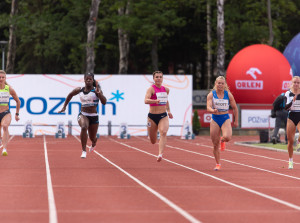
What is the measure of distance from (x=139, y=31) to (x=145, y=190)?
4118cm

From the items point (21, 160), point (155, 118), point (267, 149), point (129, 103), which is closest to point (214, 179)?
point (155, 118)

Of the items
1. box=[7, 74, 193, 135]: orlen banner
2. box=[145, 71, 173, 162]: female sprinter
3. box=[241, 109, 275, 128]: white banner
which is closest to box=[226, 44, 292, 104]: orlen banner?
box=[241, 109, 275, 128]: white banner

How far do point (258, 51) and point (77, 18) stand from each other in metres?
18.5

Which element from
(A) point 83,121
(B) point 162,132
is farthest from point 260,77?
(B) point 162,132

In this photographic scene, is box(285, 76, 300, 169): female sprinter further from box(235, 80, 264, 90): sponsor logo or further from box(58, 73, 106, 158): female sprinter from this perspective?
box(235, 80, 264, 90): sponsor logo

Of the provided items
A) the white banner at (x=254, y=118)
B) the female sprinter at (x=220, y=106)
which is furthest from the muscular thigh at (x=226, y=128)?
the white banner at (x=254, y=118)

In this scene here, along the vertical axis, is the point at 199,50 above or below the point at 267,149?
above

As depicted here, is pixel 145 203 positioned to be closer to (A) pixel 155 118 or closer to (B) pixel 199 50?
(A) pixel 155 118

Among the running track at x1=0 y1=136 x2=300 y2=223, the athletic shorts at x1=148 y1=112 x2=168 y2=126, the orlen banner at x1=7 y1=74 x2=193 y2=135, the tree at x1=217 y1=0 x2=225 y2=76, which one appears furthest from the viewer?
the tree at x1=217 y1=0 x2=225 y2=76

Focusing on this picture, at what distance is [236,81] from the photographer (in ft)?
144

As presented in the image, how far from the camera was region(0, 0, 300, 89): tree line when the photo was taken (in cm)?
5416

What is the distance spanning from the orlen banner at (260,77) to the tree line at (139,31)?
3.17 metres

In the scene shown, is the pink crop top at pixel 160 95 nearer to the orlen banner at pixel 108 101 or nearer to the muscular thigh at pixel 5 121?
the muscular thigh at pixel 5 121

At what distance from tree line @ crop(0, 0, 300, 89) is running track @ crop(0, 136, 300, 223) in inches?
1123
